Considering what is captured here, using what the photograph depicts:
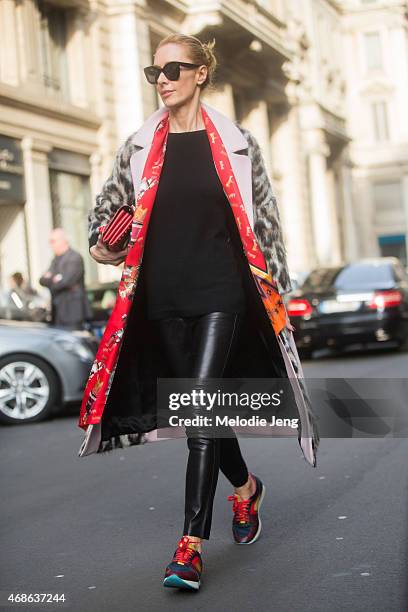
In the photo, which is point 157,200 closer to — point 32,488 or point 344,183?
point 32,488

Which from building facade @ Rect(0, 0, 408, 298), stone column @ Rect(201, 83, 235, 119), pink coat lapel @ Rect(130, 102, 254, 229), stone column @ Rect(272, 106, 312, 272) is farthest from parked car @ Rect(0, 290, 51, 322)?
stone column @ Rect(272, 106, 312, 272)

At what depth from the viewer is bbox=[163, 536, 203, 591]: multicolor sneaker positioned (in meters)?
3.78

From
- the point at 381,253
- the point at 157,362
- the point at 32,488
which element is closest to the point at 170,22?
the point at 32,488

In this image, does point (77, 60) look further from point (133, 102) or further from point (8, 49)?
point (8, 49)

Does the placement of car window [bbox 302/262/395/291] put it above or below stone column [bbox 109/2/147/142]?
below

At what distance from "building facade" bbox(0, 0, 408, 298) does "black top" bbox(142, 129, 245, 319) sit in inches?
27.9

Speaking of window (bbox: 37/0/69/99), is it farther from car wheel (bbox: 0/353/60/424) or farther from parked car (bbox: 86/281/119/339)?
car wheel (bbox: 0/353/60/424)

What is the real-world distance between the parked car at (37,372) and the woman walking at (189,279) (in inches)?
220

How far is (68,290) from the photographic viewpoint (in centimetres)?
1213

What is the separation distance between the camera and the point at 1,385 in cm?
973

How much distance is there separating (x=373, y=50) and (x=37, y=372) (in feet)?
163

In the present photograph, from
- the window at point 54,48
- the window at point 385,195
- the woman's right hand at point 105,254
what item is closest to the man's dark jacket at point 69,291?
the woman's right hand at point 105,254

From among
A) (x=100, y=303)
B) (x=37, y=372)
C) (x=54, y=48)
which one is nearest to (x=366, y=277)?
(x=100, y=303)

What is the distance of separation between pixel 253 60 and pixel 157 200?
90.6 ft
